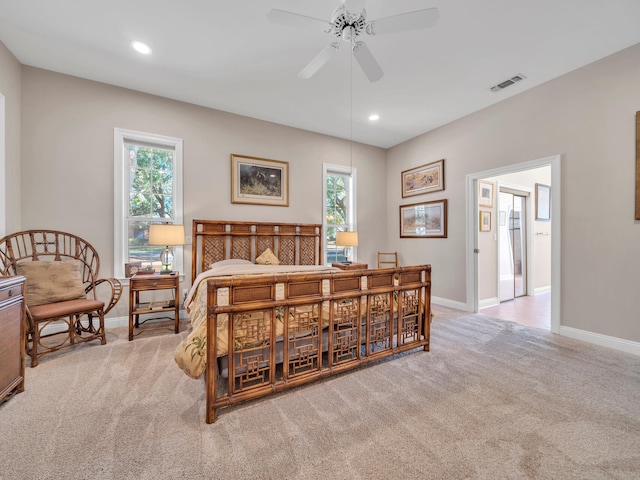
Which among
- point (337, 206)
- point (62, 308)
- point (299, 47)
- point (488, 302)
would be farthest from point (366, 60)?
point (488, 302)

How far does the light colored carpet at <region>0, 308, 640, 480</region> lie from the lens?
135 centimetres

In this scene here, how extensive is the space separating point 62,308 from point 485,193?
19.3 feet

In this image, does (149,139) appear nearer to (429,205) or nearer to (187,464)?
(187,464)

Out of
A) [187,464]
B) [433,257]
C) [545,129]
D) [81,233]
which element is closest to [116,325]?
[81,233]

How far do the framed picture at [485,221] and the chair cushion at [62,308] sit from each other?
540 centimetres

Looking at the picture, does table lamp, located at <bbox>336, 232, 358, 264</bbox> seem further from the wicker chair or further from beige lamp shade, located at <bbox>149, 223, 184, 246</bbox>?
the wicker chair

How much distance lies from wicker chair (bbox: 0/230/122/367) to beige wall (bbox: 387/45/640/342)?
5291 millimetres

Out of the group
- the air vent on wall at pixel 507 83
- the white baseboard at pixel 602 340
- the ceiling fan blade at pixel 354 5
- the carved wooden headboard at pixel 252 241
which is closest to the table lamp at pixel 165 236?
the carved wooden headboard at pixel 252 241

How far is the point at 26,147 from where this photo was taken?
9.92ft

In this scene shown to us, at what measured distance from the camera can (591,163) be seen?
116 inches

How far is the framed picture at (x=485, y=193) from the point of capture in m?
4.39

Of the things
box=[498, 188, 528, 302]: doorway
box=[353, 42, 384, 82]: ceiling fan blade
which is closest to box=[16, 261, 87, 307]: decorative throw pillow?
box=[353, 42, 384, 82]: ceiling fan blade

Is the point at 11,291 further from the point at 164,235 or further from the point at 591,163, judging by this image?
the point at 591,163

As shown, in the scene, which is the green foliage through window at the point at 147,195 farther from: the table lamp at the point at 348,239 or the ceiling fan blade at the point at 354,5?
the ceiling fan blade at the point at 354,5
